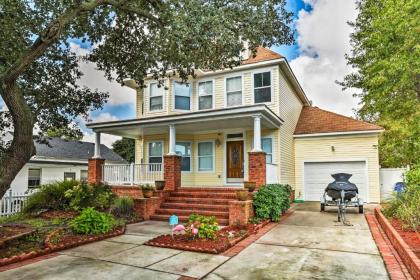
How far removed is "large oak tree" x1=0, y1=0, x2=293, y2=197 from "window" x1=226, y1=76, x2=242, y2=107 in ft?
19.8

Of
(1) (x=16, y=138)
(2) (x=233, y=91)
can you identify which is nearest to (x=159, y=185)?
(1) (x=16, y=138)

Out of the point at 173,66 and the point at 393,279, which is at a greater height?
the point at 173,66

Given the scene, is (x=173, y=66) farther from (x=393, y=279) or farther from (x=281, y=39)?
(x=393, y=279)

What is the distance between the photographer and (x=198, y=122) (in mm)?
11781

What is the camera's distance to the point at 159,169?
13641mm

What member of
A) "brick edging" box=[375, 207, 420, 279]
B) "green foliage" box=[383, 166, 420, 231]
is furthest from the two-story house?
"brick edging" box=[375, 207, 420, 279]

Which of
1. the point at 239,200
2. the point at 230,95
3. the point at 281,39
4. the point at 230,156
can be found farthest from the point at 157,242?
the point at 230,95

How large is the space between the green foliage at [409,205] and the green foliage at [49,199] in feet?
34.4

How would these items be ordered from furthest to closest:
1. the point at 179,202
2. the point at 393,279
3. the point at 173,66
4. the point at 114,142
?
the point at 114,142
the point at 179,202
the point at 173,66
the point at 393,279

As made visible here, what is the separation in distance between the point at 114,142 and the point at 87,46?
103 ft

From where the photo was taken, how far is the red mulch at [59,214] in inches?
383

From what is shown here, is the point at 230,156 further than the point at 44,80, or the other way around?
the point at 230,156

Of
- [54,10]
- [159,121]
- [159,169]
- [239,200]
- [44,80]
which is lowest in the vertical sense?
[239,200]

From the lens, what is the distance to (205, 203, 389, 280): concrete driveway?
182 inches
